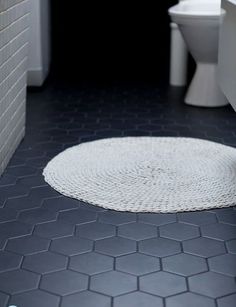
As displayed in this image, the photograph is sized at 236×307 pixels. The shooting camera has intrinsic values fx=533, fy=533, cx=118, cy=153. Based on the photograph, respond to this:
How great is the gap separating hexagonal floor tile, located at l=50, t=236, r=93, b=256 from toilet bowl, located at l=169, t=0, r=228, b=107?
1.51 metres

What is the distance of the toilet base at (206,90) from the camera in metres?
2.76

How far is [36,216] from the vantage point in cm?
157

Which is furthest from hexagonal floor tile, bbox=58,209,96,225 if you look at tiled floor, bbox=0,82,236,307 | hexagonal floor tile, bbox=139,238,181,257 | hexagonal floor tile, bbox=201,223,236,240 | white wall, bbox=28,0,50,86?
white wall, bbox=28,0,50,86

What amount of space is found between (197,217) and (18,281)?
1.90ft

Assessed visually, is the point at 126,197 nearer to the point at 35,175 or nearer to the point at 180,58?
the point at 35,175

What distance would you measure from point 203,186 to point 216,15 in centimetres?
112

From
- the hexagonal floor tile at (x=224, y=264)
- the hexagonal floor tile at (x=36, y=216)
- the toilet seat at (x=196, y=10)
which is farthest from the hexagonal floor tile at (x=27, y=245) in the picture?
the toilet seat at (x=196, y=10)

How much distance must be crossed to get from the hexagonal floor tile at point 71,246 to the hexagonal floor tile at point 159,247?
14 centimetres

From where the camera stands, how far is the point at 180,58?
3.20 meters

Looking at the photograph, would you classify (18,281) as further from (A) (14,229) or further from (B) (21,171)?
(B) (21,171)

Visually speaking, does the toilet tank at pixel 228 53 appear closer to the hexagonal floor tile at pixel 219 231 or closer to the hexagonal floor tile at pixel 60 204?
the hexagonal floor tile at pixel 219 231

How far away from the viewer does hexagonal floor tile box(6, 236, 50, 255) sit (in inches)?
54.3

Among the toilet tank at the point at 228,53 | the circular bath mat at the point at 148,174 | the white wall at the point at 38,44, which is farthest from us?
the white wall at the point at 38,44

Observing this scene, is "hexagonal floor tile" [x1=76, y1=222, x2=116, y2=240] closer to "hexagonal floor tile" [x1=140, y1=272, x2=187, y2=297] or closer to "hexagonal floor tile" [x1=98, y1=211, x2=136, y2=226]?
"hexagonal floor tile" [x1=98, y1=211, x2=136, y2=226]
